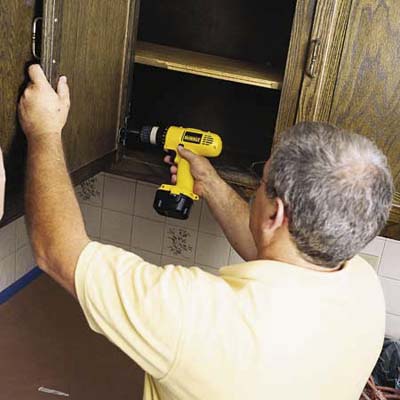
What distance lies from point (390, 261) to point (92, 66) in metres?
1.02

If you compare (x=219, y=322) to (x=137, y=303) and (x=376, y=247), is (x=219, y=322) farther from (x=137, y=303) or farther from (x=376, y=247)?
(x=376, y=247)

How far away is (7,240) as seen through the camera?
1691 mm

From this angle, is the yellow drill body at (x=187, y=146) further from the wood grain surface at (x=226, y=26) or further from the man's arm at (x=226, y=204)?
the wood grain surface at (x=226, y=26)

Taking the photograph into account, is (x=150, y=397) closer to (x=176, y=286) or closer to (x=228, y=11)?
(x=176, y=286)

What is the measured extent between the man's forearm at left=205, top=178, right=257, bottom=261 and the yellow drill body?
2.1 inches

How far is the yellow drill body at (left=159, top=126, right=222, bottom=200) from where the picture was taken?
49.8 inches

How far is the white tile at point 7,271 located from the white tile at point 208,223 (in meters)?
0.56

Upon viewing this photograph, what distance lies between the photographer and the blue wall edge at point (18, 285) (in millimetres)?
1710

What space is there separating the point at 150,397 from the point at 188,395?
15 centimetres

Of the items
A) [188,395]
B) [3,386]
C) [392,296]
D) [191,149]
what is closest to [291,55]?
[191,149]

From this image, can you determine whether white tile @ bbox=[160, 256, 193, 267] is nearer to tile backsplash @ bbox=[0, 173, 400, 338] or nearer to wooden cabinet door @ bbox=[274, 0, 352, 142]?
tile backsplash @ bbox=[0, 173, 400, 338]

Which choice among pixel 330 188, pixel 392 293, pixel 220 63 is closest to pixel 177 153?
pixel 220 63

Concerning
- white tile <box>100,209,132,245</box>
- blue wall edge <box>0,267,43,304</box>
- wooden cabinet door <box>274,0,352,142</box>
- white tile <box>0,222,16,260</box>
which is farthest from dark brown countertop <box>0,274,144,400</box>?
wooden cabinet door <box>274,0,352,142</box>

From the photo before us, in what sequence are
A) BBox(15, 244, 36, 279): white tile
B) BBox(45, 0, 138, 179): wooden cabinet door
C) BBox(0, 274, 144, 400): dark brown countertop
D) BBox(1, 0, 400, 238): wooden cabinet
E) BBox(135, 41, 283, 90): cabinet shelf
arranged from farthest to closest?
BBox(15, 244, 36, 279): white tile, BBox(0, 274, 144, 400): dark brown countertop, BBox(135, 41, 283, 90): cabinet shelf, BBox(1, 0, 400, 238): wooden cabinet, BBox(45, 0, 138, 179): wooden cabinet door
